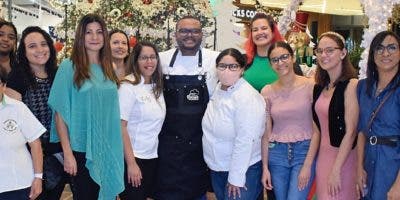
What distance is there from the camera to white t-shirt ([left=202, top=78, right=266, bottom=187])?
3.43 meters

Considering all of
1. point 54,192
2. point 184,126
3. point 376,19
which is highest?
point 376,19

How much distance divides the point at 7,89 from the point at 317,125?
7.11 ft

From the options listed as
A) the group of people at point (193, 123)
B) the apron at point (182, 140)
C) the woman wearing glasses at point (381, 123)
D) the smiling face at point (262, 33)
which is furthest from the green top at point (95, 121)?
the woman wearing glasses at point (381, 123)

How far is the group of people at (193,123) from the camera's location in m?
3.10

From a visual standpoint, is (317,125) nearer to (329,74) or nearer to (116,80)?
(329,74)

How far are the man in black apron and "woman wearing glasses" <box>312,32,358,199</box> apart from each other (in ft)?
3.02

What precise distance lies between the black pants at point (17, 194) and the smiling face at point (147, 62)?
1216mm

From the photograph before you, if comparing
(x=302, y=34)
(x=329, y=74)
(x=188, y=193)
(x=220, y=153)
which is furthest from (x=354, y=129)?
(x=302, y=34)

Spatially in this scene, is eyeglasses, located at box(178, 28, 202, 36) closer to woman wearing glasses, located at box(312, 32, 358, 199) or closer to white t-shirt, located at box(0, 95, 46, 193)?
woman wearing glasses, located at box(312, 32, 358, 199)

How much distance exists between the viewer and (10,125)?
303 centimetres

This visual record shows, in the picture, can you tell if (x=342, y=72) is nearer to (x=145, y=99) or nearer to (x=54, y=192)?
(x=145, y=99)

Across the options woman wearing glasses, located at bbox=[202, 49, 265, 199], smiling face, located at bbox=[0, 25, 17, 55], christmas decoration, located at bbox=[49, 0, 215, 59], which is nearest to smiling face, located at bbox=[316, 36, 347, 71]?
woman wearing glasses, located at bbox=[202, 49, 265, 199]

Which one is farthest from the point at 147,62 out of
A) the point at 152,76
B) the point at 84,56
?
the point at 84,56

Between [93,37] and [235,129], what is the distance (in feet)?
3.96
